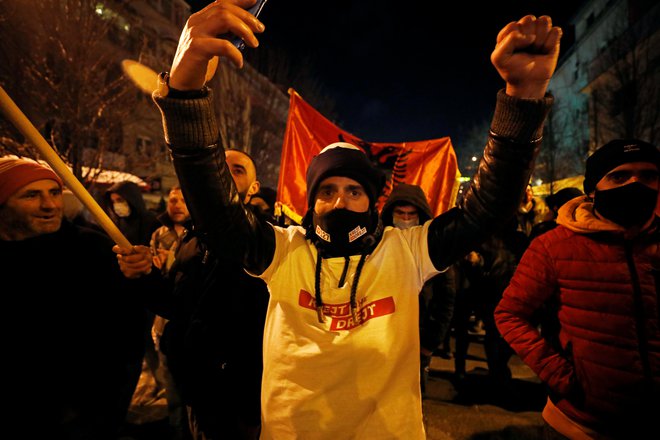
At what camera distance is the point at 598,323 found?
5.87ft

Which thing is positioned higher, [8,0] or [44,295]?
[8,0]

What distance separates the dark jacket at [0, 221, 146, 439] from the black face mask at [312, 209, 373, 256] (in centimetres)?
147

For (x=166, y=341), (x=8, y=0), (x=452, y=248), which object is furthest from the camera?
(x=8, y=0)

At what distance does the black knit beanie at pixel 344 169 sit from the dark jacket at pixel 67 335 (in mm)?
1468

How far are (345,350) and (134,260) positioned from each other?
53.0 inches

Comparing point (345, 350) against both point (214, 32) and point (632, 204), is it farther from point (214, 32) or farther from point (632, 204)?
point (632, 204)

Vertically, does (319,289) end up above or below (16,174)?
below

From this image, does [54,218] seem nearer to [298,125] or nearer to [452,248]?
[452,248]

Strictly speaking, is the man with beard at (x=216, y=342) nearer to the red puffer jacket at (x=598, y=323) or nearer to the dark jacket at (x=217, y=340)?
the dark jacket at (x=217, y=340)

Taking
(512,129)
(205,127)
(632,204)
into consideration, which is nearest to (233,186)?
(205,127)

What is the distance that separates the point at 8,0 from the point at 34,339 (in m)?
10.3

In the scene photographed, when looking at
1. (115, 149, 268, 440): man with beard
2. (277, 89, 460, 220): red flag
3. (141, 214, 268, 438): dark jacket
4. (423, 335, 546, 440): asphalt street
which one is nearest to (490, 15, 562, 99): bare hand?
(115, 149, 268, 440): man with beard

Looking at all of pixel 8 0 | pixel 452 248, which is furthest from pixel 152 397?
pixel 8 0

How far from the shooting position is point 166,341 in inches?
96.4
